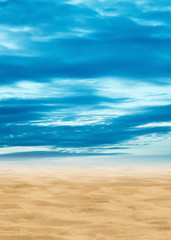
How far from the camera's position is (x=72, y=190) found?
17.6ft

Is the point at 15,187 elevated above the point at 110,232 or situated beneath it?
elevated above

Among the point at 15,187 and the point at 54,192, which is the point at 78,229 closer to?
the point at 54,192

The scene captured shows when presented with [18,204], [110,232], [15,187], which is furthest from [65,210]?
[15,187]

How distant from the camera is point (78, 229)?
318 cm

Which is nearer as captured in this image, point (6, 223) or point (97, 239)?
point (97, 239)

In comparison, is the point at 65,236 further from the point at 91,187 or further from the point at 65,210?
the point at 91,187

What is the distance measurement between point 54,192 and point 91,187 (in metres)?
0.74

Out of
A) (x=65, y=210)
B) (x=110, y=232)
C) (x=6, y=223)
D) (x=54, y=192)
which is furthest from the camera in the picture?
(x=54, y=192)

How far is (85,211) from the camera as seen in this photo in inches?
155

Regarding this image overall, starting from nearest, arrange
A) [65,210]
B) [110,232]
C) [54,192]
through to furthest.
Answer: [110,232]
[65,210]
[54,192]

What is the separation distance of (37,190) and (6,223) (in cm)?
193

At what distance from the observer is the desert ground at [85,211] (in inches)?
119

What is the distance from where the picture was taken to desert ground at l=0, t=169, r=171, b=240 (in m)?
3.04

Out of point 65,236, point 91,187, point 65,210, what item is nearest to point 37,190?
point 91,187
